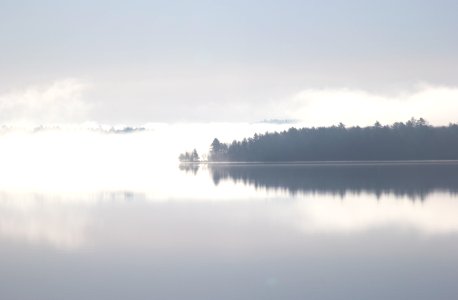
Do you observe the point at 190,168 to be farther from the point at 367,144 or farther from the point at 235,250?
the point at 235,250

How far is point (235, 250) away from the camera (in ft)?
53.3

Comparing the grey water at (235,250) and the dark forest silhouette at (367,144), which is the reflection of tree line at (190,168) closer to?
the dark forest silhouette at (367,144)

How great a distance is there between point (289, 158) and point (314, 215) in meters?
101

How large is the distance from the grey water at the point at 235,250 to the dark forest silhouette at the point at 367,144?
85.9 m

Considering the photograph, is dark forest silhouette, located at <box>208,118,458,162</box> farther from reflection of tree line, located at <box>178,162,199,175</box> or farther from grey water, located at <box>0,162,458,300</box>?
grey water, located at <box>0,162,458,300</box>

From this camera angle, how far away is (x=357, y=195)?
33.1 meters

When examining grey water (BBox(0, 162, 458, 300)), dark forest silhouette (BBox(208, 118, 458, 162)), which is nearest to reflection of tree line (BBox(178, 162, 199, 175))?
dark forest silhouette (BBox(208, 118, 458, 162))

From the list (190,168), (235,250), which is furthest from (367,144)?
(235,250)

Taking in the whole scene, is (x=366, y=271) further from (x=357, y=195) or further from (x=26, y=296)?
(x=357, y=195)

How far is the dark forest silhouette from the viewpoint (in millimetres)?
110562

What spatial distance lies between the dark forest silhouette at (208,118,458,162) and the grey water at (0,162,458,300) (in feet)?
282

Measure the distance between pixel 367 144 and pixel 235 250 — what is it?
3984 inches

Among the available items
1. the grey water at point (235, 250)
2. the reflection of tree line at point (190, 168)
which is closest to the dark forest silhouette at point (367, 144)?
the reflection of tree line at point (190, 168)

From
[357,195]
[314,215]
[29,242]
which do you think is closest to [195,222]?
[314,215]
